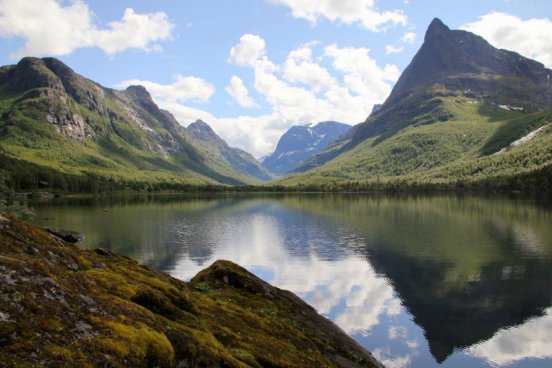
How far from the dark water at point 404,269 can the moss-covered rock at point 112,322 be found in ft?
61.3

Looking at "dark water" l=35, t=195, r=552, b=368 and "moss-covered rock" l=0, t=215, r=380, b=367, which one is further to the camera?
"dark water" l=35, t=195, r=552, b=368

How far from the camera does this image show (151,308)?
16.5 meters

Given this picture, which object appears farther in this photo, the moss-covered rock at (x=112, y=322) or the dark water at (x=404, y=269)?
the dark water at (x=404, y=269)

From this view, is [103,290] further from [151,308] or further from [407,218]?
[407,218]

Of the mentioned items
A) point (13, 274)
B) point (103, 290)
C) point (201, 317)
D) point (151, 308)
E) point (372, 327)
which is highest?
point (13, 274)

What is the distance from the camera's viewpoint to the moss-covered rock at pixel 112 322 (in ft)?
33.5

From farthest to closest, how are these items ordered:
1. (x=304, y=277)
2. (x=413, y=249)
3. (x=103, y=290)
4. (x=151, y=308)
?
(x=413, y=249) → (x=304, y=277) → (x=151, y=308) → (x=103, y=290)

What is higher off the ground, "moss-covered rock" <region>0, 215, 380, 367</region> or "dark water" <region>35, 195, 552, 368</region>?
"moss-covered rock" <region>0, 215, 380, 367</region>

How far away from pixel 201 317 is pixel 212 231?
341 ft

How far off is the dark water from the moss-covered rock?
18684 mm

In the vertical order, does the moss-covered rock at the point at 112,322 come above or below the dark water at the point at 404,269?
above

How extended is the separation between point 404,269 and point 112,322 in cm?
6196

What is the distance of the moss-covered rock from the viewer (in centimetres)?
1020

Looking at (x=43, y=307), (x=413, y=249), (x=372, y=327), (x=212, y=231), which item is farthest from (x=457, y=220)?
(x=43, y=307)
